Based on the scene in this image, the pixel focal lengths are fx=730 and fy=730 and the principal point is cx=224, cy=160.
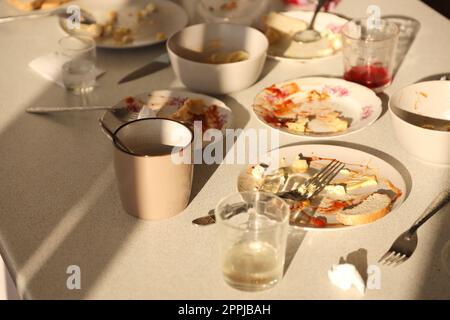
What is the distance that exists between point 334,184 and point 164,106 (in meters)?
0.41

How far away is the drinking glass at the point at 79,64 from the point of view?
5.04 ft

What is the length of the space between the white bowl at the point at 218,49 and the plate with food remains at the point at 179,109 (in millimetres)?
48

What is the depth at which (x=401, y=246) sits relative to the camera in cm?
107

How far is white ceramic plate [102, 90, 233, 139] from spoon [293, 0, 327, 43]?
0.39 meters

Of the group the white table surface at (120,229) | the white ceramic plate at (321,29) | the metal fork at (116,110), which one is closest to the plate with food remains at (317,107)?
the white table surface at (120,229)

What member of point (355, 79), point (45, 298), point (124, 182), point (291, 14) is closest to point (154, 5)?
point (291, 14)

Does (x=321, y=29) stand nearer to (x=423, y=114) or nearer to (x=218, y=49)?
(x=218, y=49)

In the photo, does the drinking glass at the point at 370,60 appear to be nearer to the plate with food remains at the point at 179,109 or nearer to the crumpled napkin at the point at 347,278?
the plate with food remains at the point at 179,109

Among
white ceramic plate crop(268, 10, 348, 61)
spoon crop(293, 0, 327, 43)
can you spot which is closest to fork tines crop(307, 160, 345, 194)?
white ceramic plate crop(268, 10, 348, 61)

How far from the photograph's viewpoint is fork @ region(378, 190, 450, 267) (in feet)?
3.45

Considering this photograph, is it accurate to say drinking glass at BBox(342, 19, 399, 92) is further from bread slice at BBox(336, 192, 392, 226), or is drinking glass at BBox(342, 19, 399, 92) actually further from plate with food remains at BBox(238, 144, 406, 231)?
bread slice at BBox(336, 192, 392, 226)

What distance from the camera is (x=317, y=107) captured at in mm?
1460

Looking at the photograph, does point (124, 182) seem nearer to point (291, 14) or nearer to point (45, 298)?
point (45, 298)

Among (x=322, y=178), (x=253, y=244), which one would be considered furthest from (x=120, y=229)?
(x=322, y=178)
